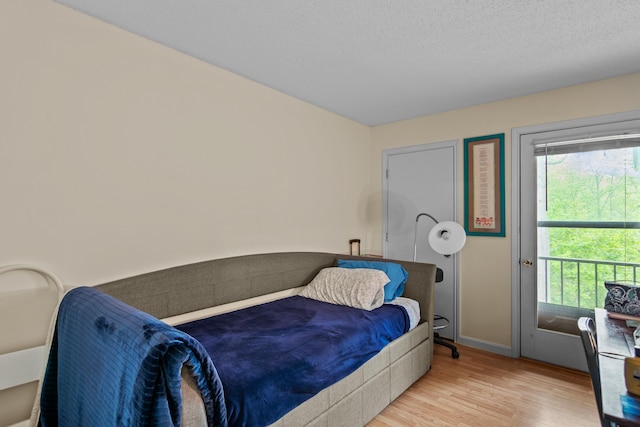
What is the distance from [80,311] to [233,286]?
3.99 ft

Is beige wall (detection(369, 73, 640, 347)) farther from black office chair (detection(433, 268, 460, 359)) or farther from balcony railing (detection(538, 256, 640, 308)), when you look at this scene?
balcony railing (detection(538, 256, 640, 308))

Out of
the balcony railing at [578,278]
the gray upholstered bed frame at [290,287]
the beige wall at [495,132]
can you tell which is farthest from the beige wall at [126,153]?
the balcony railing at [578,278]

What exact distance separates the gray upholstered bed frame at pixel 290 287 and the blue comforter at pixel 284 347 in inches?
4.1

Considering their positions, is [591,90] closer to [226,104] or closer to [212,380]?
[226,104]

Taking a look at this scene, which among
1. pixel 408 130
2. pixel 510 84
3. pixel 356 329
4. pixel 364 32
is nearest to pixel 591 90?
pixel 510 84

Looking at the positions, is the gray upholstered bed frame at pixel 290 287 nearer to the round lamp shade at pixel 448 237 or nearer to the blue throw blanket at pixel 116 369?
the blue throw blanket at pixel 116 369

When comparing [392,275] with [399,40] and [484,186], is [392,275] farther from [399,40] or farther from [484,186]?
[399,40]

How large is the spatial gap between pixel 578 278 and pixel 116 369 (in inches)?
132

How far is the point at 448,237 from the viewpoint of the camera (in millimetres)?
3156

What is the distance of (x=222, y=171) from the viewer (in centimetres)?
256

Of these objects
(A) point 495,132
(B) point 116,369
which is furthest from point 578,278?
(B) point 116,369

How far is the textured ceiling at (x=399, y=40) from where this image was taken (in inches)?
70.6

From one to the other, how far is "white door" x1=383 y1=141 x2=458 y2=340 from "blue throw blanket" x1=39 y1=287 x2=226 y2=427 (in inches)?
113

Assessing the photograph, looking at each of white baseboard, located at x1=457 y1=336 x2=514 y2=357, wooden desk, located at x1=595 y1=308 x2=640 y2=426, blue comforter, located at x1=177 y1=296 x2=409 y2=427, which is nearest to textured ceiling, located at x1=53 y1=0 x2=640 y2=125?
wooden desk, located at x1=595 y1=308 x2=640 y2=426
